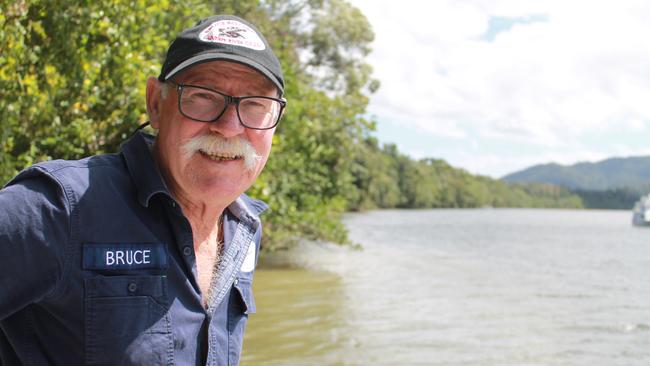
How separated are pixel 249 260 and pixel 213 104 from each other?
596 mm

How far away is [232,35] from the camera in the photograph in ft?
6.21

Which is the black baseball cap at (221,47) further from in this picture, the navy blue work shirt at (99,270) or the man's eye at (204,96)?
the navy blue work shirt at (99,270)

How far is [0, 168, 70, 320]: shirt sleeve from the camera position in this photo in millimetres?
1558

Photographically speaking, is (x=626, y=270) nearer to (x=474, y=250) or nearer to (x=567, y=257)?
(x=567, y=257)

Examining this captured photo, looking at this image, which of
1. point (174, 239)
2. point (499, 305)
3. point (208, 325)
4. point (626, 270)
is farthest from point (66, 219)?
point (626, 270)

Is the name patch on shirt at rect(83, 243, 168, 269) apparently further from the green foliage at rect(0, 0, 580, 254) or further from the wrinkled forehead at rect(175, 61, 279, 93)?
the green foliage at rect(0, 0, 580, 254)

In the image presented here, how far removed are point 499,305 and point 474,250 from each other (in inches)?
554

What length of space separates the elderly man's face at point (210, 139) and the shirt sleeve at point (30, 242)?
0.42m

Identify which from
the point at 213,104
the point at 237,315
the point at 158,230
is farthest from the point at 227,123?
the point at 237,315

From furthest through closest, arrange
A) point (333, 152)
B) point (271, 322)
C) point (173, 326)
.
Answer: point (333, 152)
point (271, 322)
point (173, 326)

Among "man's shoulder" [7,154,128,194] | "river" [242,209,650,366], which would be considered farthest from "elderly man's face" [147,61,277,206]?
"river" [242,209,650,366]

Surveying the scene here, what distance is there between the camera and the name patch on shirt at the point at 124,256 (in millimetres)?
1669

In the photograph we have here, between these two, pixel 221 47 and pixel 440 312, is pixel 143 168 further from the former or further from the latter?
pixel 440 312

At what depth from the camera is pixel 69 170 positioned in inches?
67.6
